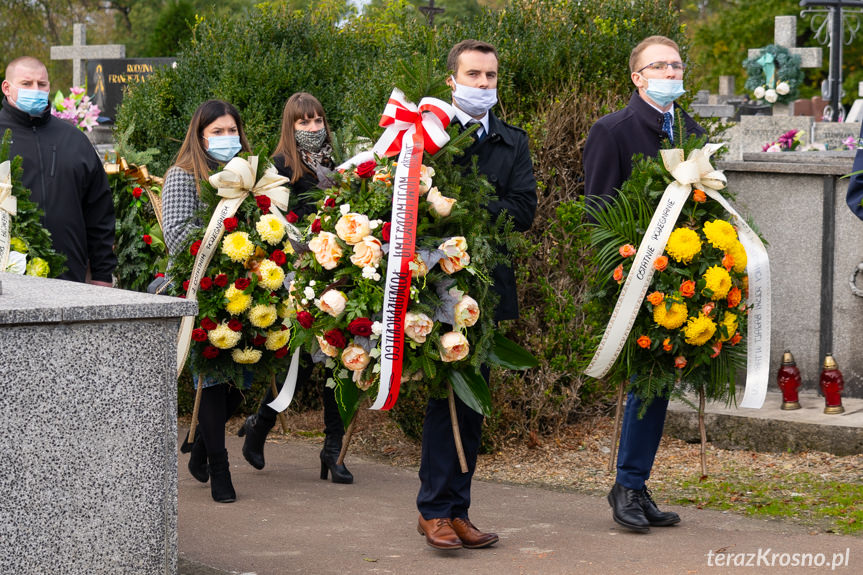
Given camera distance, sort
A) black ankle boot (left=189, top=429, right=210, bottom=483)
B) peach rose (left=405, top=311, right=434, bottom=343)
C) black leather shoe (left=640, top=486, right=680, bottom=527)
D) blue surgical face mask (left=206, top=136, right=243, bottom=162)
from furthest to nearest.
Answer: black ankle boot (left=189, top=429, right=210, bottom=483)
blue surgical face mask (left=206, top=136, right=243, bottom=162)
black leather shoe (left=640, top=486, right=680, bottom=527)
peach rose (left=405, top=311, right=434, bottom=343)

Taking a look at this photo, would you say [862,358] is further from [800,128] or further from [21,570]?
[800,128]

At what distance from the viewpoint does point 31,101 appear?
6.08m

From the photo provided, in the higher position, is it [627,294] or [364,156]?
[364,156]

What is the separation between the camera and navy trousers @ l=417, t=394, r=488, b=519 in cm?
465

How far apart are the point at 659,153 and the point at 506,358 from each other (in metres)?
1.11

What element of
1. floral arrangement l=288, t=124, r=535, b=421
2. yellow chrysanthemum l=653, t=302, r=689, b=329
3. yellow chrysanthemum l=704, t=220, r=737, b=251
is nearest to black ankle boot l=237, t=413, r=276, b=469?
floral arrangement l=288, t=124, r=535, b=421

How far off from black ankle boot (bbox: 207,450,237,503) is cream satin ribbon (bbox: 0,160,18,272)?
4.48 ft

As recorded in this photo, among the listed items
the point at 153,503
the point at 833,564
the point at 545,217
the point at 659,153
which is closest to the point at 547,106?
the point at 545,217

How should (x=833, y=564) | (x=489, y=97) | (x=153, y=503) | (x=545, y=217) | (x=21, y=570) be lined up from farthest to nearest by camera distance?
(x=545, y=217)
(x=489, y=97)
(x=833, y=564)
(x=153, y=503)
(x=21, y=570)

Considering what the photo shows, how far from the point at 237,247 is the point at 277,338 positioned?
1.66 ft

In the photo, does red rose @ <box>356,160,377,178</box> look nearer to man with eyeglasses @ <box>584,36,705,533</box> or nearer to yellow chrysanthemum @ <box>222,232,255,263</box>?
man with eyeglasses @ <box>584,36,705,533</box>

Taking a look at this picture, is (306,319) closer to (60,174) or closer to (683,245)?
(683,245)

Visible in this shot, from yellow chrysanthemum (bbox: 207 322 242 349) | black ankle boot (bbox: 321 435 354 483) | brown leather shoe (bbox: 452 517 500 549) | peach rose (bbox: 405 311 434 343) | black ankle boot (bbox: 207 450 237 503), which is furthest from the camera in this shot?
black ankle boot (bbox: 321 435 354 483)

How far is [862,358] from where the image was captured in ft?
23.6
